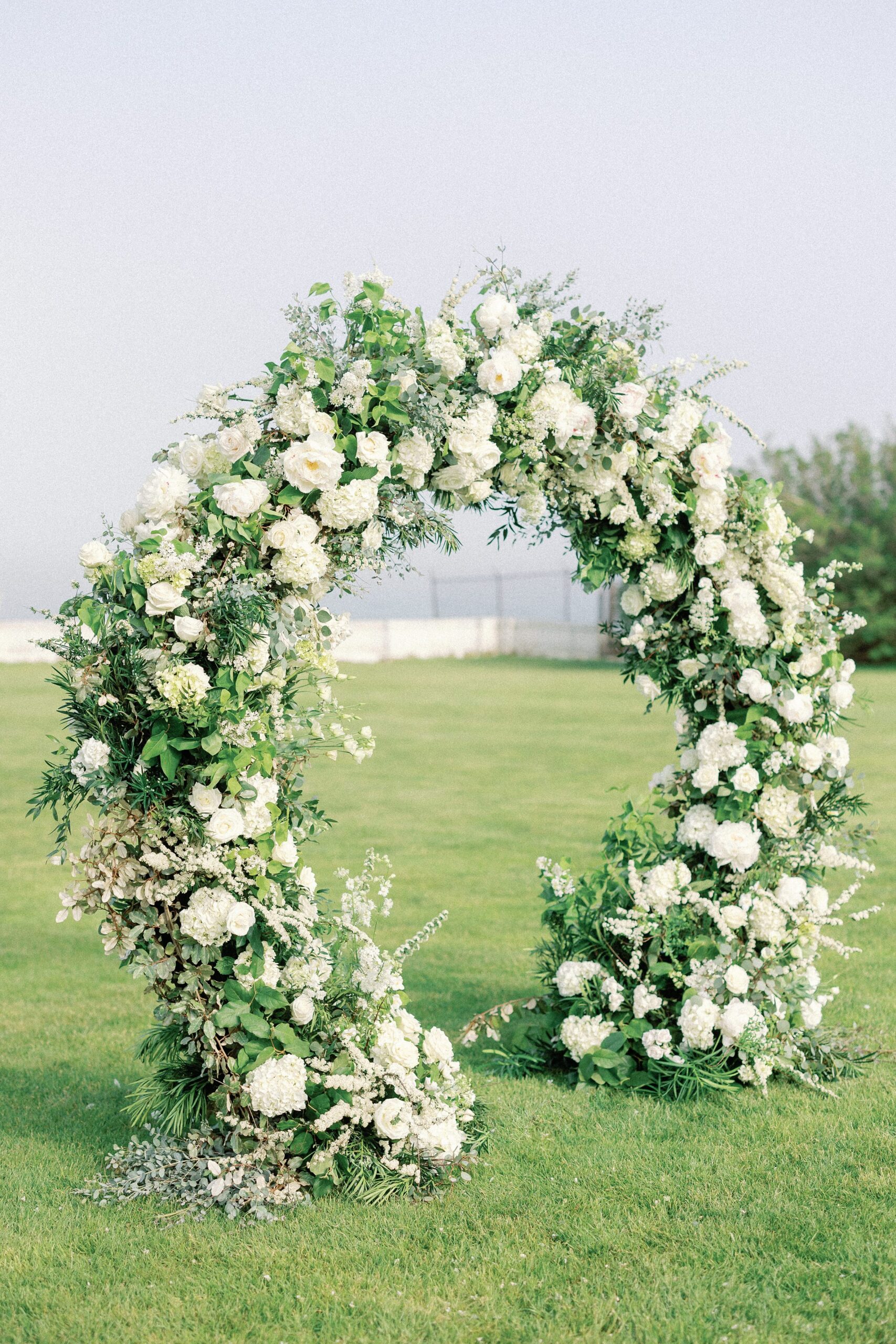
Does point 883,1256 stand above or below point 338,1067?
below

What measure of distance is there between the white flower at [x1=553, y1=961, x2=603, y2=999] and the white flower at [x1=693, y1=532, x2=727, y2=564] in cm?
162

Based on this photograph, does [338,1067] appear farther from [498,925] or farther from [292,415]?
[498,925]

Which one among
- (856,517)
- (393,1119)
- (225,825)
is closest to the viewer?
(225,825)

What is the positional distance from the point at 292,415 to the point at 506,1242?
2.50m

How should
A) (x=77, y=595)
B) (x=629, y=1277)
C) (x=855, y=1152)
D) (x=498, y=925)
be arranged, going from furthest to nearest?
(x=498, y=925) → (x=855, y=1152) → (x=77, y=595) → (x=629, y=1277)

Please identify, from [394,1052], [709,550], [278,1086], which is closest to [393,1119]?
[394,1052]

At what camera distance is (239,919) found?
11.3 feet

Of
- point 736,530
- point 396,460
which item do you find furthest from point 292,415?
point 736,530

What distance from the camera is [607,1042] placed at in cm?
443

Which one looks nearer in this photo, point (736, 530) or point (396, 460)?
point (396, 460)

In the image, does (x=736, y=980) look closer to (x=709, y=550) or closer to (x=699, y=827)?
(x=699, y=827)

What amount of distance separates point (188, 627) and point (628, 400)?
1728 millimetres

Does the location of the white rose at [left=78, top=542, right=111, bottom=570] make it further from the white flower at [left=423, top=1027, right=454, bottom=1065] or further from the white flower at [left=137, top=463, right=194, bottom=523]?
the white flower at [left=423, top=1027, right=454, bottom=1065]

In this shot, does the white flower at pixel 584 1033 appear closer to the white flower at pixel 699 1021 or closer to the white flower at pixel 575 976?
the white flower at pixel 575 976
